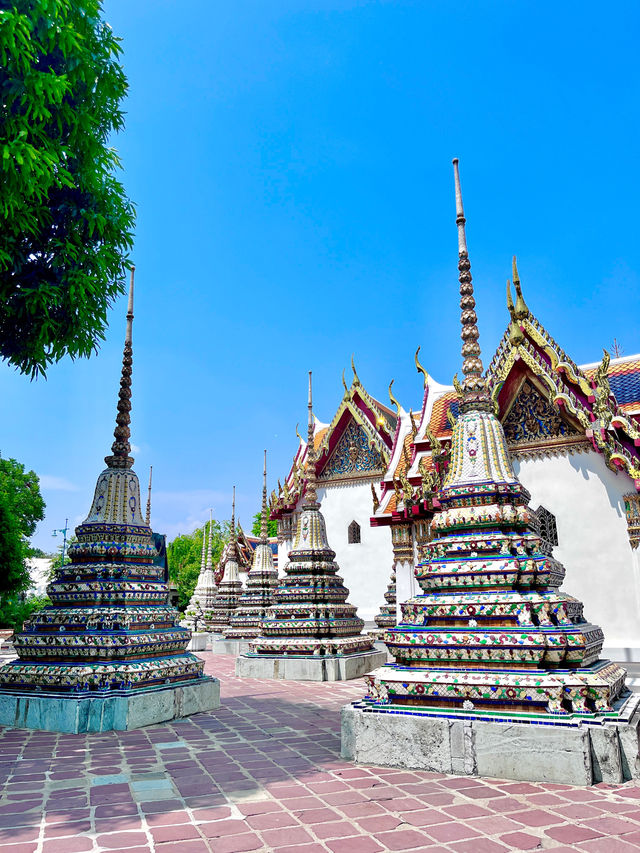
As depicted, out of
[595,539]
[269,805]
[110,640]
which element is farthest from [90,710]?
[595,539]

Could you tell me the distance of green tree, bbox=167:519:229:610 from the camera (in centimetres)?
4981

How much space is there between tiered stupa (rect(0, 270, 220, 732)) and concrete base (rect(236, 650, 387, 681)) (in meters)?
3.69

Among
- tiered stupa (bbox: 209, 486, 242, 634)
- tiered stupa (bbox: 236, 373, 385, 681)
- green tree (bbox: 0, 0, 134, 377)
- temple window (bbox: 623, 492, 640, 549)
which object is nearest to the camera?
green tree (bbox: 0, 0, 134, 377)

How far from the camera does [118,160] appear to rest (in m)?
8.12

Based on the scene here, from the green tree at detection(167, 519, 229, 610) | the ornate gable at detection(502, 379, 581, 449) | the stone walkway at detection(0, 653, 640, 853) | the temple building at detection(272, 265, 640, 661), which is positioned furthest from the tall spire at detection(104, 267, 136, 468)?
the green tree at detection(167, 519, 229, 610)

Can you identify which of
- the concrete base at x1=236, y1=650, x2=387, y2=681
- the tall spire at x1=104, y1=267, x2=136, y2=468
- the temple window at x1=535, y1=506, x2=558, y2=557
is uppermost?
the tall spire at x1=104, y1=267, x2=136, y2=468

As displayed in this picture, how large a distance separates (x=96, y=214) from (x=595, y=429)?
9.97 m

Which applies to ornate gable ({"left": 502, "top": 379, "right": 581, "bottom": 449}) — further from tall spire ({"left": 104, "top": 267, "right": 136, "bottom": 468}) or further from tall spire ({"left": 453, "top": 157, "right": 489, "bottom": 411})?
tall spire ({"left": 104, "top": 267, "right": 136, "bottom": 468})

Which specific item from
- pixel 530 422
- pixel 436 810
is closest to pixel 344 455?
pixel 530 422

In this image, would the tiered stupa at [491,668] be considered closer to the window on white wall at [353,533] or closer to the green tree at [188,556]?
the window on white wall at [353,533]

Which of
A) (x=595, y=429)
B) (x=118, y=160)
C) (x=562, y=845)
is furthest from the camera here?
(x=595, y=429)

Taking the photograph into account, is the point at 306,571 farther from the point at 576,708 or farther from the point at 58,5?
the point at 58,5

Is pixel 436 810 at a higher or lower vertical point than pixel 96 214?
lower

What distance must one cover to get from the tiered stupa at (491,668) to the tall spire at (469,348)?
305 millimetres
